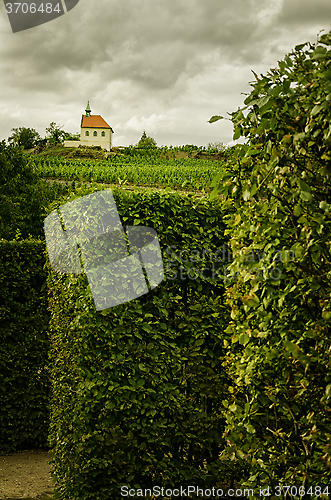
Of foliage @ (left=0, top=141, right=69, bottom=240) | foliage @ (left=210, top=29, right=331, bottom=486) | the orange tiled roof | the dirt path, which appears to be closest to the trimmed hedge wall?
the dirt path

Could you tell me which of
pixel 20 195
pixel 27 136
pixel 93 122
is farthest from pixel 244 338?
pixel 27 136

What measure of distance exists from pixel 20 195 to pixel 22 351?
354 inches

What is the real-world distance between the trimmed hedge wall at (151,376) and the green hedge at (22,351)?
1.74 m

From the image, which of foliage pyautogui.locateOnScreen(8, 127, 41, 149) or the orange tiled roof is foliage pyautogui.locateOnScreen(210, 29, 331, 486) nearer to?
the orange tiled roof

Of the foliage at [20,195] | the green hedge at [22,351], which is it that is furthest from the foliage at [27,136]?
the green hedge at [22,351]

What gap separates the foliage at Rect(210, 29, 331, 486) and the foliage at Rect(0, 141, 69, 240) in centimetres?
1099

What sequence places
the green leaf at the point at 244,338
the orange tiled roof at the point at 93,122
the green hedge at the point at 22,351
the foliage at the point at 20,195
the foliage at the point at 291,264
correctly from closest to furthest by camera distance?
the foliage at the point at 291,264 < the green leaf at the point at 244,338 < the green hedge at the point at 22,351 < the foliage at the point at 20,195 < the orange tiled roof at the point at 93,122

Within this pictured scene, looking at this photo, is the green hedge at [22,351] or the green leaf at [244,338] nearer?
the green leaf at [244,338]

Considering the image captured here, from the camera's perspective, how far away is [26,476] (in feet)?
15.2

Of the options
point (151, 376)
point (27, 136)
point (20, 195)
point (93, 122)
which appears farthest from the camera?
point (27, 136)

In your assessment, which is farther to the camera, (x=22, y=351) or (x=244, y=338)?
(x=22, y=351)

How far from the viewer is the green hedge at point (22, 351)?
5328mm

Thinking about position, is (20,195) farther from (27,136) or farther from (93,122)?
(27,136)

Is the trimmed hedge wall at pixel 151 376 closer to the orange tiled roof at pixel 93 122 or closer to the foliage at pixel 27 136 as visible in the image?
the orange tiled roof at pixel 93 122
